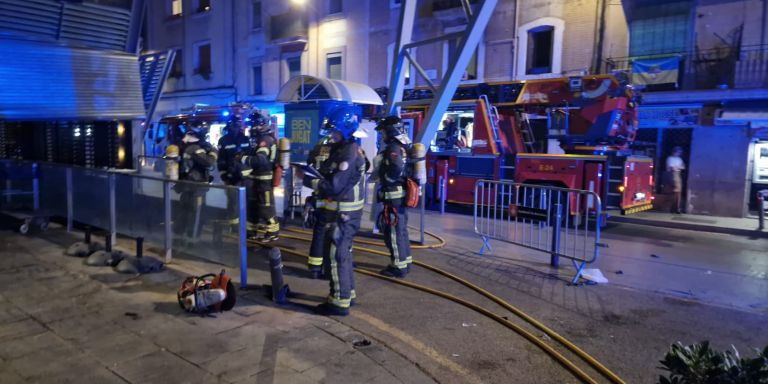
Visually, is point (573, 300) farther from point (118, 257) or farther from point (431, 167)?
point (431, 167)

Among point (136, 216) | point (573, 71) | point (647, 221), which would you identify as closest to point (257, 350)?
point (136, 216)

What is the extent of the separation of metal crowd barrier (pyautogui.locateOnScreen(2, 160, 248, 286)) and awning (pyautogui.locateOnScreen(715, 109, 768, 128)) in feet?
41.6

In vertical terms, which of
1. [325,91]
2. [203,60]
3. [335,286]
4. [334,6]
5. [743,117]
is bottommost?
[335,286]

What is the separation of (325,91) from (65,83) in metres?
6.52

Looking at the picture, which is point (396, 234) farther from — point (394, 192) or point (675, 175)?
point (675, 175)

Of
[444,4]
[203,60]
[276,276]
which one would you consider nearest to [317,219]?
[276,276]

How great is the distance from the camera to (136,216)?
22.9ft

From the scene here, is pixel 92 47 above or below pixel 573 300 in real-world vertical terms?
above

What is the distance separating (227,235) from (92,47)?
166 inches

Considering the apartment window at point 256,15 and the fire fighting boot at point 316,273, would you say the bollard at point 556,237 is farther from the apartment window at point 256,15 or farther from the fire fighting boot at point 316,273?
the apartment window at point 256,15

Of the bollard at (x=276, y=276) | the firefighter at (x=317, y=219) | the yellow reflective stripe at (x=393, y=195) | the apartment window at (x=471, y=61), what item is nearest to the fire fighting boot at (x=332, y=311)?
the bollard at (x=276, y=276)

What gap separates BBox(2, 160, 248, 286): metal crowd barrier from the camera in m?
5.57

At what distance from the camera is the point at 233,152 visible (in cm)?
823

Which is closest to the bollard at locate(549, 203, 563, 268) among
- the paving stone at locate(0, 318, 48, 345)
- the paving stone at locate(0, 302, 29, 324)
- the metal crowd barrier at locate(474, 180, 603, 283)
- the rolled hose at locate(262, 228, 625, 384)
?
the metal crowd barrier at locate(474, 180, 603, 283)
